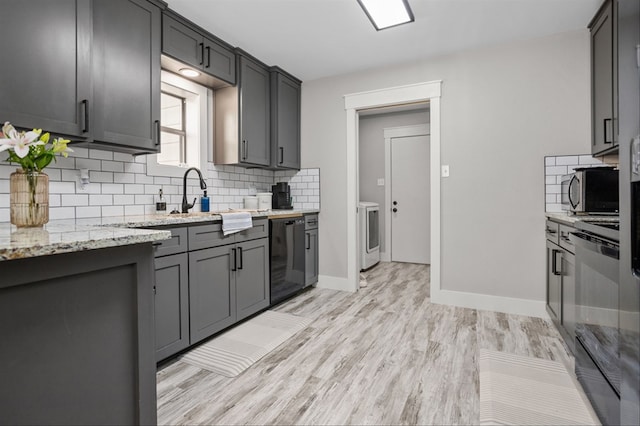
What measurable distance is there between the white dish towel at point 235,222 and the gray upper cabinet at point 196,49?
127cm

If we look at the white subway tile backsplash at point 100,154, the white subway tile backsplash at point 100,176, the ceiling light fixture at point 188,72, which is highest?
the ceiling light fixture at point 188,72

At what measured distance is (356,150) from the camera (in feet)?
12.7

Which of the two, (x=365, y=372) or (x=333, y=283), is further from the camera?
(x=333, y=283)

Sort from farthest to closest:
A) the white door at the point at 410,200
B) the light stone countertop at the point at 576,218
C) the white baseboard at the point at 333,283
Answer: the white door at the point at 410,200, the white baseboard at the point at 333,283, the light stone countertop at the point at 576,218

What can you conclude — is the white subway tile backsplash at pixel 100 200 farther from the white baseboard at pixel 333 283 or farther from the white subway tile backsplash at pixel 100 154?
the white baseboard at pixel 333 283

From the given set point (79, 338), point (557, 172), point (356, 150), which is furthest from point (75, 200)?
point (557, 172)

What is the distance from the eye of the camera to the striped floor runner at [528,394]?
1.61m

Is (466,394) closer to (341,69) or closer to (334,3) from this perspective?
(334,3)

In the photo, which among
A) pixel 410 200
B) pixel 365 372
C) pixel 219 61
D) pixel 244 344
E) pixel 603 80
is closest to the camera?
pixel 365 372

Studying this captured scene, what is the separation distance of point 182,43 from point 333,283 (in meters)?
2.79

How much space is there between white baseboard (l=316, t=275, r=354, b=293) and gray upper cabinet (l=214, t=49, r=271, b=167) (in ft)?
4.98

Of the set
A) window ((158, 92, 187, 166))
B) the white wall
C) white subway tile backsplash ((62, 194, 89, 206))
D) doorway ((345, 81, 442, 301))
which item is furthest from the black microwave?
white subway tile backsplash ((62, 194, 89, 206))

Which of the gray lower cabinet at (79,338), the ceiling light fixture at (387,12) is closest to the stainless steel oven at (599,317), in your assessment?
the gray lower cabinet at (79,338)

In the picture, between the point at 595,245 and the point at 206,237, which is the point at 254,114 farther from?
the point at 595,245
